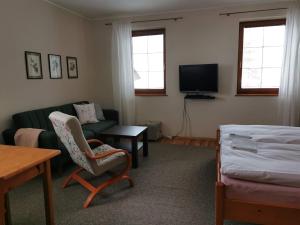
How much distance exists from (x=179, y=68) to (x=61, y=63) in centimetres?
232

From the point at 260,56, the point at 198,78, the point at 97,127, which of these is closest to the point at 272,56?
the point at 260,56

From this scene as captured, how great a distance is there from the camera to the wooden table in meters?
1.42

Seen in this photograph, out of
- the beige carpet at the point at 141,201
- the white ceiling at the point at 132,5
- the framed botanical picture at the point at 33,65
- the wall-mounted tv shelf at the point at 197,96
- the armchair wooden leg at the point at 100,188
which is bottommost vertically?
the beige carpet at the point at 141,201

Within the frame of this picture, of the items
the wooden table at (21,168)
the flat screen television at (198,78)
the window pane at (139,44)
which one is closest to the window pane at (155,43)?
the window pane at (139,44)

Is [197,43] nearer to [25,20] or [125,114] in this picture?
[125,114]

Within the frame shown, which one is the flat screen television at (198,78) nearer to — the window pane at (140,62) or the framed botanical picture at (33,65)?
the window pane at (140,62)

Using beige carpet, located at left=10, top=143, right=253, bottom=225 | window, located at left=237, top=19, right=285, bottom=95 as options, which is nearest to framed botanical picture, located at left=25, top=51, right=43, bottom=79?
beige carpet, located at left=10, top=143, right=253, bottom=225

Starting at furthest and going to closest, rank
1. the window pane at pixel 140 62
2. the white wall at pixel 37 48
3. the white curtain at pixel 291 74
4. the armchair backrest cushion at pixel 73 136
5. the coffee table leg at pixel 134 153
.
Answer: the window pane at pixel 140 62 < the white curtain at pixel 291 74 < the coffee table leg at pixel 134 153 < the white wall at pixel 37 48 < the armchair backrest cushion at pixel 73 136

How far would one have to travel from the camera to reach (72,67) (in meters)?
4.73

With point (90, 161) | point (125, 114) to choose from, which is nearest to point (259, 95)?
point (125, 114)

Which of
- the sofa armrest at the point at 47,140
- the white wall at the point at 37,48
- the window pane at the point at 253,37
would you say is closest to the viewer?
the sofa armrest at the point at 47,140

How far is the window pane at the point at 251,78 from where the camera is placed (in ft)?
14.7

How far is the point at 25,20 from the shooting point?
3557 millimetres

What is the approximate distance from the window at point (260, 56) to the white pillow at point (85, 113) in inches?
114
